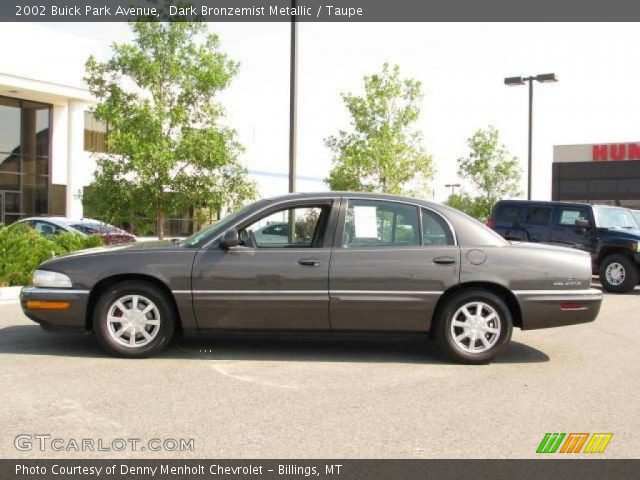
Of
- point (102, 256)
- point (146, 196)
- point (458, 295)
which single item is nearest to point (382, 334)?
point (458, 295)

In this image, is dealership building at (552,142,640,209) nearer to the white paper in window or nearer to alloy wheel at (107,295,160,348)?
the white paper in window

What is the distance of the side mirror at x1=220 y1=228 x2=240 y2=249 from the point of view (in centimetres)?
618

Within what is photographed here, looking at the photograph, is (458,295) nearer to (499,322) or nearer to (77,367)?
(499,322)

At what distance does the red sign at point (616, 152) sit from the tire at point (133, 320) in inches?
1732

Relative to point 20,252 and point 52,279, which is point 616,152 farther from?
point 52,279

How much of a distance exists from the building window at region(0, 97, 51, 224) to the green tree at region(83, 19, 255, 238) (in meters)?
16.1

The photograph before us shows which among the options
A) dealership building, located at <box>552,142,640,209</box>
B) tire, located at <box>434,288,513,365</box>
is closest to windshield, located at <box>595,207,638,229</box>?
tire, located at <box>434,288,513,365</box>

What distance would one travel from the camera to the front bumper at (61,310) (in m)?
6.24

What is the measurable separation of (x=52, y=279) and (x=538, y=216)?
11.3 metres

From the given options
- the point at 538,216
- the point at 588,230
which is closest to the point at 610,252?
the point at 588,230

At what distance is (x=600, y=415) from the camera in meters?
4.77

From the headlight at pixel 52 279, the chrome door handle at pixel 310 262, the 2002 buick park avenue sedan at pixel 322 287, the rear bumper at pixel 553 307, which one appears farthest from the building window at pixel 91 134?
the rear bumper at pixel 553 307
